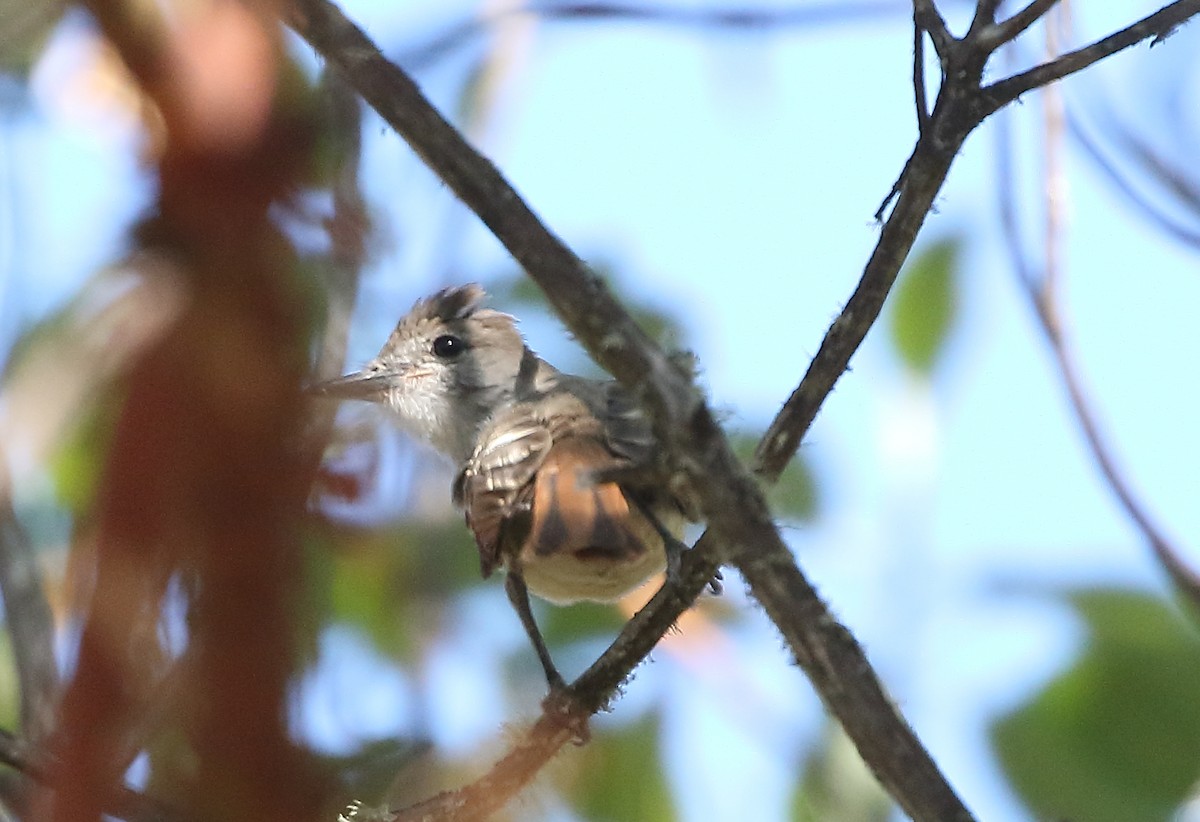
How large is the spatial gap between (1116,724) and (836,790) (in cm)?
60

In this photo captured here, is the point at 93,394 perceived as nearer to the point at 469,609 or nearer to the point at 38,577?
the point at 38,577

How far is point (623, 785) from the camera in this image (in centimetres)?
316

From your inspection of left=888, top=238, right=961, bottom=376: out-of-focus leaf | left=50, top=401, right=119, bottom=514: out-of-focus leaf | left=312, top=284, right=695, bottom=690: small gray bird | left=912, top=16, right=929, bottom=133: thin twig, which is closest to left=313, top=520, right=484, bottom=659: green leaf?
left=312, top=284, right=695, bottom=690: small gray bird

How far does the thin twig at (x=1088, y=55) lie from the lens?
5.34 feet

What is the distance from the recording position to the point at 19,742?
4.51 ft

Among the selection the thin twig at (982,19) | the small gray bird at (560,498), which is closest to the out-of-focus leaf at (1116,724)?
the small gray bird at (560,498)

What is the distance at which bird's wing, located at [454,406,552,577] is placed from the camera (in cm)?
272

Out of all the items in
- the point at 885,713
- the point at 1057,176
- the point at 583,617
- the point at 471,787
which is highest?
the point at 885,713

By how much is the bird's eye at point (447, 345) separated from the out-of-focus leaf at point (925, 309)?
1.37 m

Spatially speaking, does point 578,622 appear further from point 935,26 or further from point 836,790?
point 935,26

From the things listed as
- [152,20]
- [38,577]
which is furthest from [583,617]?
[152,20]

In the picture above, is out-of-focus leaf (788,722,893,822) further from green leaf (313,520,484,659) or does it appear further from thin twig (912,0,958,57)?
thin twig (912,0,958,57)

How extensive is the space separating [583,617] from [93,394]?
237 cm

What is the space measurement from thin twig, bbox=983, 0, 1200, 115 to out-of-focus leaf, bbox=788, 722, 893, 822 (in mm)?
1502
